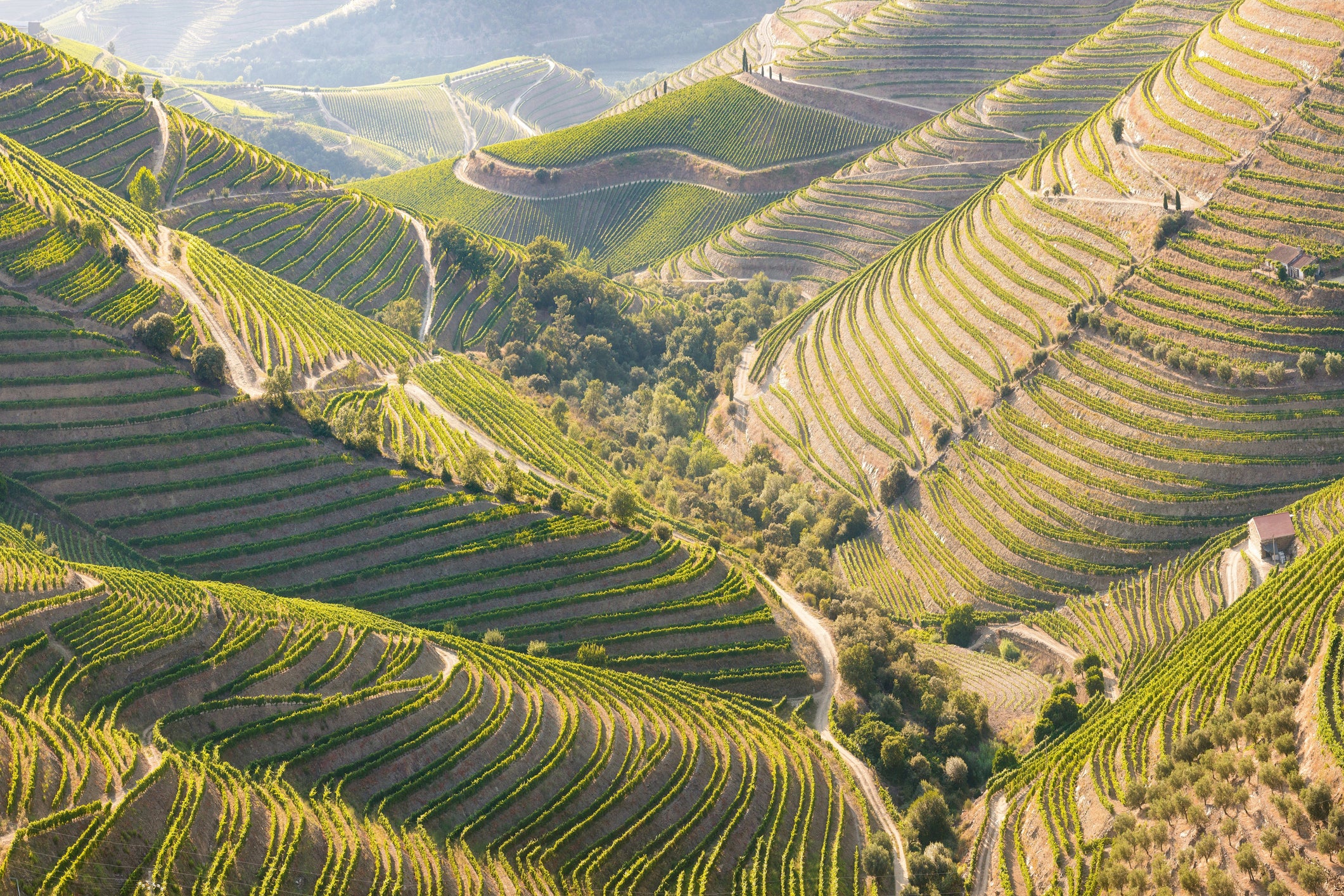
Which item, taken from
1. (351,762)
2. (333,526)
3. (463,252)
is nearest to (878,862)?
(351,762)

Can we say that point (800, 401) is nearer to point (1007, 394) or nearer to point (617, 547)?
point (1007, 394)

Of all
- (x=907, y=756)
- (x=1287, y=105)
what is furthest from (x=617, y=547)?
(x=1287, y=105)

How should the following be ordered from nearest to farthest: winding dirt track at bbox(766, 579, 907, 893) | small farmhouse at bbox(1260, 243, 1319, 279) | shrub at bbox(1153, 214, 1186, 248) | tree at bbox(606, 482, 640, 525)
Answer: winding dirt track at bbox(766, 579, 907, 893)
tree at bbox(606, 482, 640, 525)
small farmhouse at bbox(1260, 243, 1319, 279)
shrub at bbox(1153, 214, 1186, 248)

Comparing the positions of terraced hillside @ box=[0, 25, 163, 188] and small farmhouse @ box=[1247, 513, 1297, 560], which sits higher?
terraced hillside @ box=[0, 25, 163, 188]

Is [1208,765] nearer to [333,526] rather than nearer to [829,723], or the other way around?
[829,723]

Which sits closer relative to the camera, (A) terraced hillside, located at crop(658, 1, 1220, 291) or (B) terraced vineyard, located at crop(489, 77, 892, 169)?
(A) terraced hillside, located at crop(658, 1, 1220, 291)

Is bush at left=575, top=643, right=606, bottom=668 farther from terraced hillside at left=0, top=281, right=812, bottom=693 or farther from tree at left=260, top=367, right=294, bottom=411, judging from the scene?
tree at left=260, top=367, right=294, bottom=411

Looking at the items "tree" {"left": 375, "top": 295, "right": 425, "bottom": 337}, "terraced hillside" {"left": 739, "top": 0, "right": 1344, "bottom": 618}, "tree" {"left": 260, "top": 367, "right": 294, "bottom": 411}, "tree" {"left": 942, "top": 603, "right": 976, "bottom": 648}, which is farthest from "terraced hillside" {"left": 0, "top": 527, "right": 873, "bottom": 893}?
"tree" {"left": 375, "top": 295, "right": 425, "bottom": 337}
